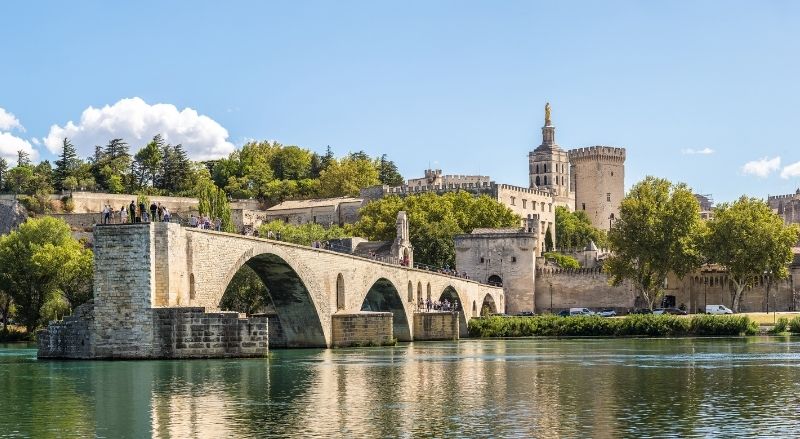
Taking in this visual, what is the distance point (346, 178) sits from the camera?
154250 millimetres

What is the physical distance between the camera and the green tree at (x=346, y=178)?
152625 mm

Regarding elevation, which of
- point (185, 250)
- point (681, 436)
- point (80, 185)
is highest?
point (80, 185)

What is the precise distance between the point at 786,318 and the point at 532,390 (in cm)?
4942

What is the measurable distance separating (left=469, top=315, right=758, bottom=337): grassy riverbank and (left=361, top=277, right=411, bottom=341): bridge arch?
365 inches

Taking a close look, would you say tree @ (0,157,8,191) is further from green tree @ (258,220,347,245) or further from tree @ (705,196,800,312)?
tree @ (705,196,800,312)

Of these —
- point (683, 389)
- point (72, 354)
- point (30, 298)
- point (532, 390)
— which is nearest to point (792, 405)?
point (683, 389)

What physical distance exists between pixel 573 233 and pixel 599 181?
16.3 metres

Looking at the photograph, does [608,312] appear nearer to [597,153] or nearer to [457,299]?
[457,299]

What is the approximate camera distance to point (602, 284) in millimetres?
106375

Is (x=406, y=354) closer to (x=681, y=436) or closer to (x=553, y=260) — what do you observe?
(x=681, y=436)

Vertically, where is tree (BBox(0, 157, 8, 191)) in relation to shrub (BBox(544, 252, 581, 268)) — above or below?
above

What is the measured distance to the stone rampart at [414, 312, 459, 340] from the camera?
77062 millimetres

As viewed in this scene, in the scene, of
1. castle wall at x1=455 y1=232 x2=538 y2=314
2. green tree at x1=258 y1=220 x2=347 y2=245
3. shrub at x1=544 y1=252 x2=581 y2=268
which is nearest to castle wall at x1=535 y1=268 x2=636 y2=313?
castle wall at x1=455 y1=232 x2=538 y2=314

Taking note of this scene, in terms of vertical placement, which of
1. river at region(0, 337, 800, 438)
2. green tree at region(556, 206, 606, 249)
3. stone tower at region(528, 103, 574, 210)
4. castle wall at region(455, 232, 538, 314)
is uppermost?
stone tower at region(528, 103, 574, 210)
